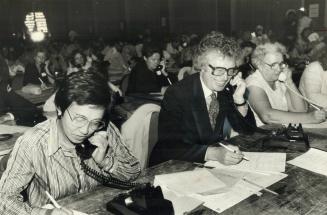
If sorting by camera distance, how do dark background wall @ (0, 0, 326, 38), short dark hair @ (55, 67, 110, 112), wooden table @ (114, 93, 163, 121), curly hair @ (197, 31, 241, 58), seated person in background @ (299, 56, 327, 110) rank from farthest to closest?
dark background wall @ (0, 0, 326, 38) → wooden table @ (114, 93, 163, 121) → seated person in background @ (299, 56, 327, 110) → curly hair @ (197, 31, 241, 58) → short dark hair @ (55, 67, 110, 112)

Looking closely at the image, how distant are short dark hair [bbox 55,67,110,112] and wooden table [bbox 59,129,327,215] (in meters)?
0.40

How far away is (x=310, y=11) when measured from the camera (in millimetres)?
9367

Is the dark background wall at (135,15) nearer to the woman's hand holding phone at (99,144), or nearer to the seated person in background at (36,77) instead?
the seated person in background at (36,77)

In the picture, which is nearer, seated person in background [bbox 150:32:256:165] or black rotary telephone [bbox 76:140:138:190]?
black rotary telephone [bbox 76:140:138:190]

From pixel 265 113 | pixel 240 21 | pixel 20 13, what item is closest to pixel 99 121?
pixel 265 113

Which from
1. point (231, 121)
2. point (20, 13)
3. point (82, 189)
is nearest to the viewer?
point (82, 189)

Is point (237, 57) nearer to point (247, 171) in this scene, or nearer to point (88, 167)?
point (247, 171)

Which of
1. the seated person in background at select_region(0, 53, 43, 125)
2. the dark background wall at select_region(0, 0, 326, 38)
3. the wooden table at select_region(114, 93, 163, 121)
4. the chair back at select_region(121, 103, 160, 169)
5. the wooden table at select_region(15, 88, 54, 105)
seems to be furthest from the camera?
the dark background wall at select_region(0, 0, 326, 38)

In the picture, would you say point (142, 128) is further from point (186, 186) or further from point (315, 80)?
point (315, 80)

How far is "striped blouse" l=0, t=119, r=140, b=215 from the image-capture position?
1.50 m

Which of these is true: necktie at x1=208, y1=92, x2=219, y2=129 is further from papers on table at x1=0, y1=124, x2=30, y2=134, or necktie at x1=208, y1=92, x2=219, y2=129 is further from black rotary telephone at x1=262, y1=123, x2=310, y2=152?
papers on table at x1=0, y1=124, x2=30, y2=134

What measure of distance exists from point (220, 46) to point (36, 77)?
14.9 ft

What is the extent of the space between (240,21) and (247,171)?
11554mm

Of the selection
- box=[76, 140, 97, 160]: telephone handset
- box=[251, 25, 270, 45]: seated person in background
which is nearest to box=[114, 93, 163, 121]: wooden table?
box=[76, 140, 97, 160]: telephone handset
